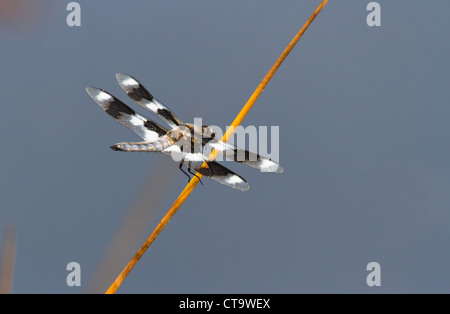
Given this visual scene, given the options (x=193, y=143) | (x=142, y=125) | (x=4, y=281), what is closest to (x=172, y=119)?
(x=142, y=125)

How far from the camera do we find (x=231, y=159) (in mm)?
1399

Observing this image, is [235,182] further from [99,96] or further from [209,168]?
[99,96]

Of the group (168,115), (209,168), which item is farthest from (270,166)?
(168,115)

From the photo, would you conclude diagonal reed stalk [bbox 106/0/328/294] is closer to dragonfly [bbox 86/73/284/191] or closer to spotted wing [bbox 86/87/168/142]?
dragonfly [bbox 86/73/284/191]

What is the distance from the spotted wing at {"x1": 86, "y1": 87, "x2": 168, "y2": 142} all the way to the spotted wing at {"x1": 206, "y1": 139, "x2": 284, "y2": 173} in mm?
237

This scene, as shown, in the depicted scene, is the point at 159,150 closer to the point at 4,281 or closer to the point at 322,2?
the point at 322,2

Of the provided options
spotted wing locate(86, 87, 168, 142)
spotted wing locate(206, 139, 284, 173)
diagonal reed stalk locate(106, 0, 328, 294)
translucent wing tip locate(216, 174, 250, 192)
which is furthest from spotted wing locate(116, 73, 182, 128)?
diagonal reed stalk locate(106, 0, 328, 294)

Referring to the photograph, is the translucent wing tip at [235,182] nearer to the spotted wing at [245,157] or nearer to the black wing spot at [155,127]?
the spotted wing at [245,157]

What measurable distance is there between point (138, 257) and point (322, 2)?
0.68 m

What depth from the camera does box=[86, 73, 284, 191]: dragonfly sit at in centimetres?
124

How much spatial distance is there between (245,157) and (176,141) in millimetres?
228

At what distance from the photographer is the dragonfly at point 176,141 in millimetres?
1244

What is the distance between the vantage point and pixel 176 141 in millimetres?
1360

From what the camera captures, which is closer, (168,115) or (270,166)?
(270,166)
